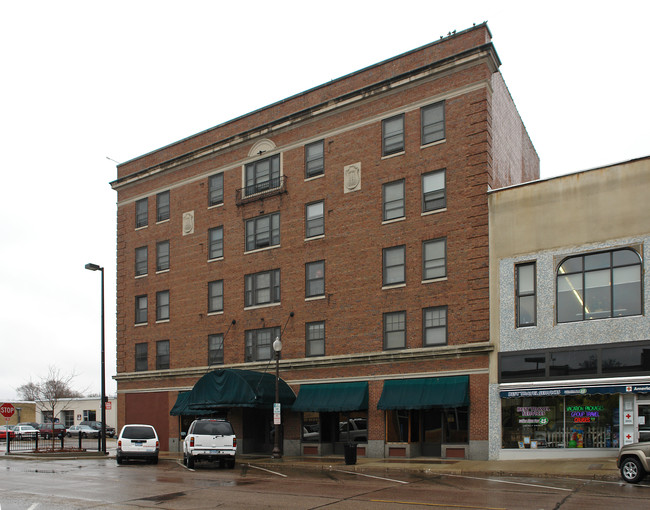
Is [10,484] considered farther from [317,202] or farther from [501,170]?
[501,170]

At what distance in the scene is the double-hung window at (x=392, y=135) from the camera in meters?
33.4

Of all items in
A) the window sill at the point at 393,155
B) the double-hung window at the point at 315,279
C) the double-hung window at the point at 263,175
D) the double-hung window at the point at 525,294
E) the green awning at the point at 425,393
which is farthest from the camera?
the double-hung window at the point at 263,175

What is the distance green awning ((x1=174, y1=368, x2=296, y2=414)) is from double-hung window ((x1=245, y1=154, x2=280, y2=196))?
9798mm

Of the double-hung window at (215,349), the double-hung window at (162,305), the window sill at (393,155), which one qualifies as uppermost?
the window sill at (393,155)

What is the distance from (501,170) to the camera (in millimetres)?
32750

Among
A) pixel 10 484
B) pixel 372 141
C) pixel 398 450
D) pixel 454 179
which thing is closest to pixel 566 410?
→ pixel 398 450

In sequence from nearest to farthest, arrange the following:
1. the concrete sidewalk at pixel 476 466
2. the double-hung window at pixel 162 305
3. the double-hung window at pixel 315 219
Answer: the concrete sidewalk at pixel 476 466, the double-hung window at pixel 315 219, the double-hung window at pixel 162 305

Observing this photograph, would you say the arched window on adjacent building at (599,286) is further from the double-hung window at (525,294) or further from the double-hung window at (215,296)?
the double-hung window at (215,296)

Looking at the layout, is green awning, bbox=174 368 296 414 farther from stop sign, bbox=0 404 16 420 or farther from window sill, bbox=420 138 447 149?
window sill, bbox=420 138 447 149

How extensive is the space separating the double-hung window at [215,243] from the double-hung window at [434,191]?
43.5ft

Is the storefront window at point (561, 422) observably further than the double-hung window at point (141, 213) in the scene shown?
No

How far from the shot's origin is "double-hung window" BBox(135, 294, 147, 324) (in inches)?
1766

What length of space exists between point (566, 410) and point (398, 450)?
7.53m

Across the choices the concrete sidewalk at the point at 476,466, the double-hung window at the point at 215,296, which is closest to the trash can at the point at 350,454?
the concrete sidewalk at the point at 476,466
